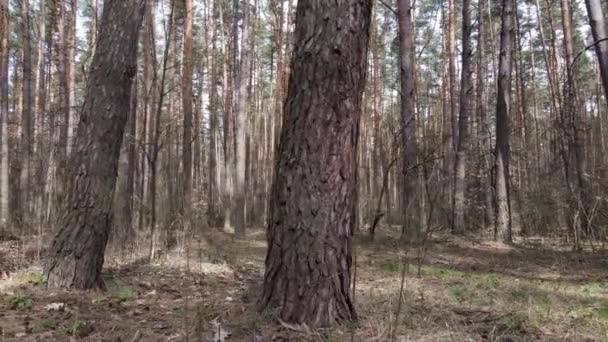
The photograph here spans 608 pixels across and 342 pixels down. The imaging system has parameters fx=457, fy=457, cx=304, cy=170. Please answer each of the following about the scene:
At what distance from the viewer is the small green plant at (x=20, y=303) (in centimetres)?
331

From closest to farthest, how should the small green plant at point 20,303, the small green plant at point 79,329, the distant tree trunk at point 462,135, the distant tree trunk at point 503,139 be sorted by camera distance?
1. the small green plant at point 79,329
2. the small green plant at point 20,303
3. the distant tree trunk at point 503,139
4. the distant tree trunk at point 462,135

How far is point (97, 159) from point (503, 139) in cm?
781

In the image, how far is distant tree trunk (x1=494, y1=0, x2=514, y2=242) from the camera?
9023 mm

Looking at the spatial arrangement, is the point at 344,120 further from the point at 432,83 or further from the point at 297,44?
the point at 432,83

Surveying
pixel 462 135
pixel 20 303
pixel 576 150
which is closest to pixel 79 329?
pixel 20 303

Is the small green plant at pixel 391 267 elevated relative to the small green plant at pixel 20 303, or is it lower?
lower

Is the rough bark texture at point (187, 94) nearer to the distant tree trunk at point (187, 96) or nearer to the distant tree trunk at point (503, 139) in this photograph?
the distant tree trunk at point (187, 96)

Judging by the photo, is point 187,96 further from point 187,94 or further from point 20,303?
point 20,303

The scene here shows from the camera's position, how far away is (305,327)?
8.18 ft

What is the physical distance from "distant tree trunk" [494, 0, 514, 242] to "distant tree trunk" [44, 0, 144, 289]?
7.38 metres

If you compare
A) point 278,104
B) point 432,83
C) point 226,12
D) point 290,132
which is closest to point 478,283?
point 290,132

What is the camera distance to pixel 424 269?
5.72m

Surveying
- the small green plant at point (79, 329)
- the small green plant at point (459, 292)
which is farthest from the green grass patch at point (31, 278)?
the small green plant at point (459, 292)

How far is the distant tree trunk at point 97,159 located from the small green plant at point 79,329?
125 centimetres
